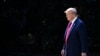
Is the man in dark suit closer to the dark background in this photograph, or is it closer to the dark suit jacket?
the dark suit jacket

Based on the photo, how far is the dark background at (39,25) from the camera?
1561cm

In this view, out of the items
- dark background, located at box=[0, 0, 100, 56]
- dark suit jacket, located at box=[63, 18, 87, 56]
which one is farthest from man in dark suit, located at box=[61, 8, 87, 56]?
dark background, located at box=[0, 0, 100, 56]

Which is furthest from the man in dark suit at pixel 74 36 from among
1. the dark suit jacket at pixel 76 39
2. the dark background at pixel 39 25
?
the dark background at pixel 39 25

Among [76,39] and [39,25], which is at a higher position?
[39,25]

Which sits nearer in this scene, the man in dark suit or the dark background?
the man in dark suit

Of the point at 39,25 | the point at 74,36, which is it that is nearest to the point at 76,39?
the point at 74,36

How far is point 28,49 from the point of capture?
53.2ft

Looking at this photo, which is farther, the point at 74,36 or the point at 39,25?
the point at 39,25

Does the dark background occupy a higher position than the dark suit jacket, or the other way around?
the dark background

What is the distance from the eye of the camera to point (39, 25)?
16.3 meters

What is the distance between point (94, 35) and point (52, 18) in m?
1.95

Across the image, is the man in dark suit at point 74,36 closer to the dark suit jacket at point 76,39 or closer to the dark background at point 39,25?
the dark suit jacket at point 76,39

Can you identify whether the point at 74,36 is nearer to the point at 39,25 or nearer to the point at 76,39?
the point at 76,39

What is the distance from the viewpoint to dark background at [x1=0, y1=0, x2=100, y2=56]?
1561 centimetres
